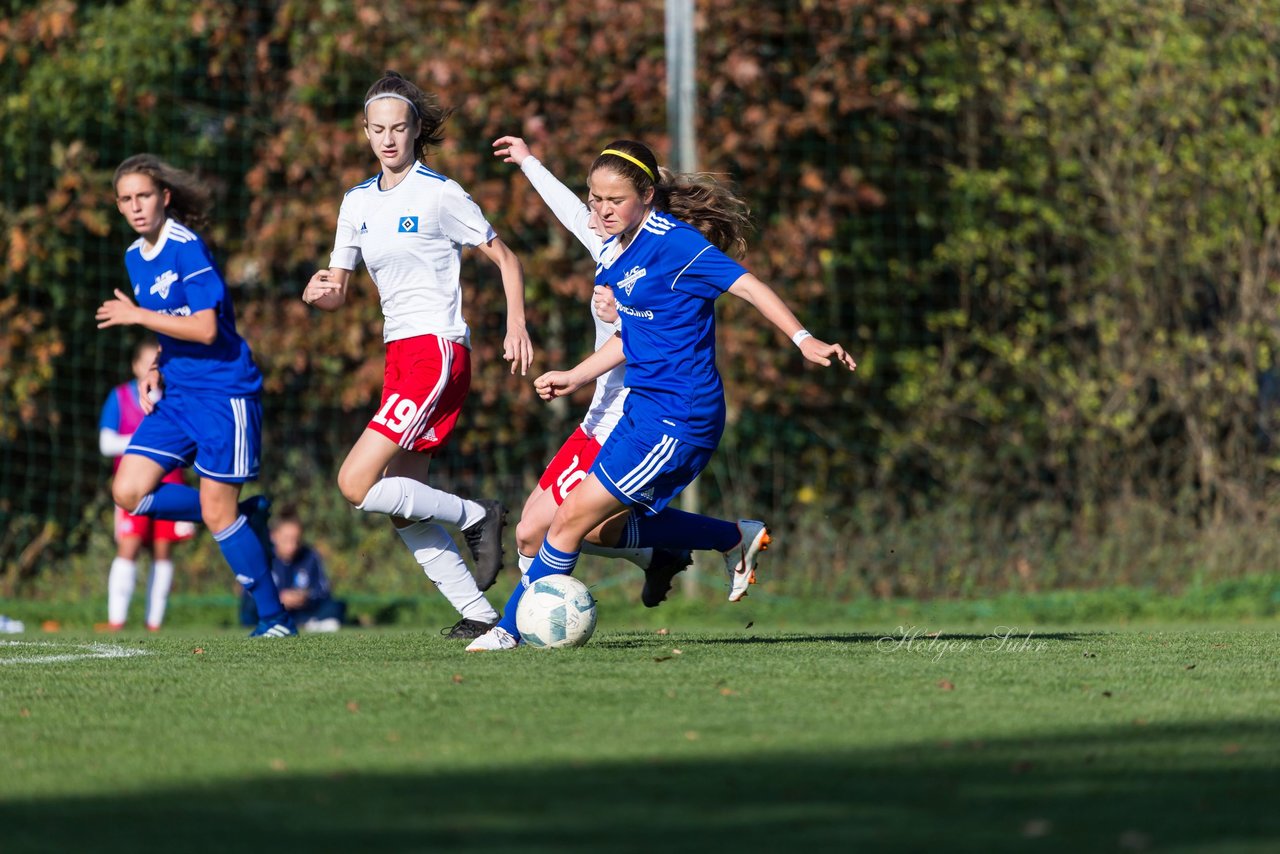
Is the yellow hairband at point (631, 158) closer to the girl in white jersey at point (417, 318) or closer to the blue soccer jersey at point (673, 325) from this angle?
the blue soccer jersey at point (673, 325)

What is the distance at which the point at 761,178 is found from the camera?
1184 centimetres

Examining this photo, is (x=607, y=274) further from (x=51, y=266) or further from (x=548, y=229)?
(x=51, y=266)

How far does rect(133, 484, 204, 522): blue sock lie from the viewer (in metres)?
7.71

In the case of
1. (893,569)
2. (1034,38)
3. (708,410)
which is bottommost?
(893,569)

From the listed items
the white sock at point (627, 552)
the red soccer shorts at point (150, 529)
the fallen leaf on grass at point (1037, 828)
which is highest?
the white sock at point (627, 552)

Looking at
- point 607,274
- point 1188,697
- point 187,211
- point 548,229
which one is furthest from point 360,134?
point 1188,697

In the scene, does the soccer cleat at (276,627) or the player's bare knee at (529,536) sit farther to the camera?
the soccer cleat at (276,627)

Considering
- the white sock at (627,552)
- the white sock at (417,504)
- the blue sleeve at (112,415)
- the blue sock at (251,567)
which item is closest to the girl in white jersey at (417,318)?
the white sock at (417,504)

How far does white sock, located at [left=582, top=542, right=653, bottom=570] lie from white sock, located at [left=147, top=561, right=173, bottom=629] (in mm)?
4797

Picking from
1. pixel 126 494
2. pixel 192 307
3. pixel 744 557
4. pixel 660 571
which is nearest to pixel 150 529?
pixel 126 494

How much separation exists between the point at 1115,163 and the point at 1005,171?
0.74 metres

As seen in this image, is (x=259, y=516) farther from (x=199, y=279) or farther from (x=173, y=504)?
(x=199, y=279)

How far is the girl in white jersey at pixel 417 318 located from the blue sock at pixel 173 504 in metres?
1.54

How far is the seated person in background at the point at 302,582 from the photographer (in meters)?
10.5
